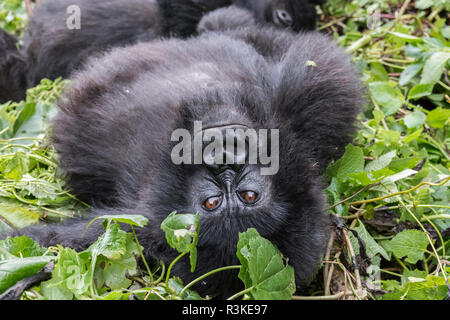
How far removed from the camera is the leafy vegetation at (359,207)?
2.07 meters

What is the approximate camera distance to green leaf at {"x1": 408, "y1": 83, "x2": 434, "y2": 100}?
3.35 m

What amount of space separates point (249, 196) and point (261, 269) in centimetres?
34

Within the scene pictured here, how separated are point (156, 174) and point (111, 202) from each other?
1.79 ft

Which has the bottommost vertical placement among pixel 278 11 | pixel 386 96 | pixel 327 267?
pixel 327 267

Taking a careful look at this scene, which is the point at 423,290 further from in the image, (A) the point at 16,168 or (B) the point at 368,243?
(A) the point at 16,168

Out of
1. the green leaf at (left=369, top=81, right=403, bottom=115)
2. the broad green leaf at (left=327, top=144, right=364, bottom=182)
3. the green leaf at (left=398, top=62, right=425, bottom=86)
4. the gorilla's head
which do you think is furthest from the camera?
the gorilla's head

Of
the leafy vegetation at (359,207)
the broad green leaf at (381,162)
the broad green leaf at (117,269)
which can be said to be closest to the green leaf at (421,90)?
the leafy vegetation at (359,207)

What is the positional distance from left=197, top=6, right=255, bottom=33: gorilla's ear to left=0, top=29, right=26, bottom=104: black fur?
4.80 feet

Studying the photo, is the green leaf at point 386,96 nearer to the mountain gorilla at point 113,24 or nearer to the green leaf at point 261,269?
the mountain gorilla at point 113,24

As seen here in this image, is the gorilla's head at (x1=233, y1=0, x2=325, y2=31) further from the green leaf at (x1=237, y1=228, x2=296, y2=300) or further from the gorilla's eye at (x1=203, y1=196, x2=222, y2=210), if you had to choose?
the green leaf at (x1=237, y1=228, x2=296, y2=300)

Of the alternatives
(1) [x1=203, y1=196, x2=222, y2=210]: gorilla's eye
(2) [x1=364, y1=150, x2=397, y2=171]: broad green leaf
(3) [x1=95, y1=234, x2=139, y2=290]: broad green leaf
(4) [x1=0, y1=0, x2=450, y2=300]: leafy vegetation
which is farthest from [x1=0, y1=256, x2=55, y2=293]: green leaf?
(2) [x1=364, y1=150, x2=397, y2=171]: broad green leaf

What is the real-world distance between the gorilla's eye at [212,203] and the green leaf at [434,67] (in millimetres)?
1772

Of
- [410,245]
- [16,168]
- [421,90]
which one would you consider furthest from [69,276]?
[421,90]

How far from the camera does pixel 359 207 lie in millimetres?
2807
